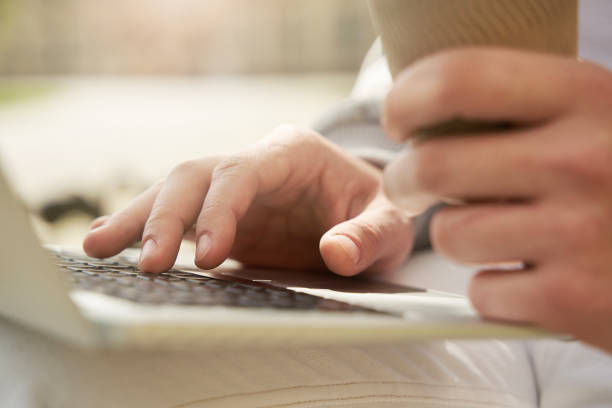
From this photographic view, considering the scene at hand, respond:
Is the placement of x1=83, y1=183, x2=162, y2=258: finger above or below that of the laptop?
below

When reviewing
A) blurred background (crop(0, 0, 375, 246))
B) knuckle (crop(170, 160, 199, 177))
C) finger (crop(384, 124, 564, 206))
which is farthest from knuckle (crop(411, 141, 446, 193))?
blurred background (crop(0, 0, 375, 246))

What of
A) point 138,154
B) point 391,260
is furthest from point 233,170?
point 138,154

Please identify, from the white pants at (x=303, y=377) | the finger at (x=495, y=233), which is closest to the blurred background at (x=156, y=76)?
the white pants at (x=303, y=377)

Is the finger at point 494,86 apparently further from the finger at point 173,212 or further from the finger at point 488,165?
the finger at point 173,212

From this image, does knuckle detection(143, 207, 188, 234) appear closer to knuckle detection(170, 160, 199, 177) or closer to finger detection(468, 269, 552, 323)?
knuckle detection(170, 160, 199, 177)

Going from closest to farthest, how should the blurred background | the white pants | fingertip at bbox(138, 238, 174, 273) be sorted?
the white pants, fingertip at bbox(138, 238, 174, 273), the blurred background

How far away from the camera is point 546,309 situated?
249 mm

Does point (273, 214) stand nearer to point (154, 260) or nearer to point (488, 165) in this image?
point (154, 260)

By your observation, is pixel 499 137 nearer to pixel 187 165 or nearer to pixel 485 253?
pixel 485 253

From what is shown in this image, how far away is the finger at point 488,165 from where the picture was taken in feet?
0.77

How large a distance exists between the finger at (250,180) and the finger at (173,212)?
2 centimetres

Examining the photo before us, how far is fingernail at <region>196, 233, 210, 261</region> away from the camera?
0.43 metres

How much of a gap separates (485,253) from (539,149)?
0.18 ft

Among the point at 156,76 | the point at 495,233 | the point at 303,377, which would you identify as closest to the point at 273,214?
the point at 303,377
